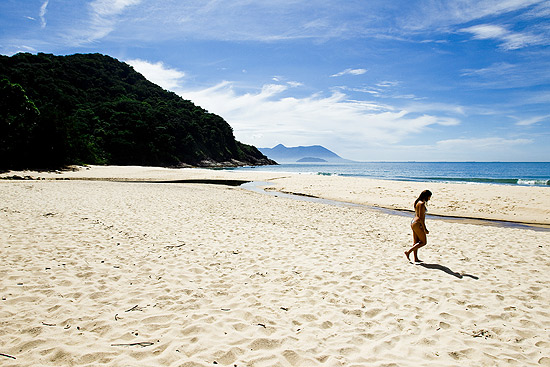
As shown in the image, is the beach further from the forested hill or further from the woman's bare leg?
the forested hill

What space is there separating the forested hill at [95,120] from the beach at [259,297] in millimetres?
32114

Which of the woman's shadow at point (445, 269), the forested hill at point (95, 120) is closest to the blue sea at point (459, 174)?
the forested hill at point (95, 120)

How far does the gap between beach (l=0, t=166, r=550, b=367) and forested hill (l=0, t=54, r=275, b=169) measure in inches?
1264

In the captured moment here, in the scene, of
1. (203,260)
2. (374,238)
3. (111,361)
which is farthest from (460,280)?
(111,361)

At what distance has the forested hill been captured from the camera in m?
32.8

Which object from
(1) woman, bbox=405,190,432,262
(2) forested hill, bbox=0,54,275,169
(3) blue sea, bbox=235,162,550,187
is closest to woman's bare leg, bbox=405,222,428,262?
(1) woman, bbox=405,190,432,262

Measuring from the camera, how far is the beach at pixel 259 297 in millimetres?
3256

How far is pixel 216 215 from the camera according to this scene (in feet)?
37.9

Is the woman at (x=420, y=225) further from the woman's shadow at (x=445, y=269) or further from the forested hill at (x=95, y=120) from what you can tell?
the forested hill at (x=95, y=120)

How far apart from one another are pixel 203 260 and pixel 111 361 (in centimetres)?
330

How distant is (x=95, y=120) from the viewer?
6875cm

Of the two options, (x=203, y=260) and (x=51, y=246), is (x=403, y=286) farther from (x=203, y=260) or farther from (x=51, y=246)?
(x=51, y=246)

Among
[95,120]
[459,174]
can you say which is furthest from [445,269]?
[95,120]

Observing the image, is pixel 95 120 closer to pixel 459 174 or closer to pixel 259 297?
pixel 259 297
